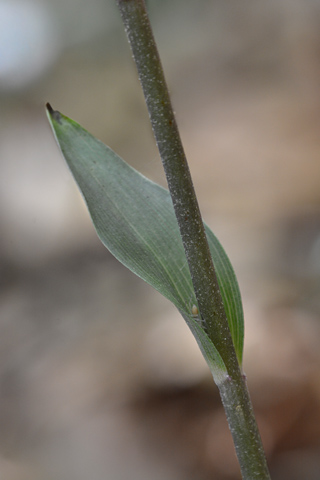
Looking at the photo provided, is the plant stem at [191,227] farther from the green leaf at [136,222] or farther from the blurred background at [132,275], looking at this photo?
the blurred background at [132,275]

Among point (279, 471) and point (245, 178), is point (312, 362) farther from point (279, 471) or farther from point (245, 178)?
point (245, 178)

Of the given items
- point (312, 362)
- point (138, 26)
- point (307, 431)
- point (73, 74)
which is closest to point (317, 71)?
point (73, 74)

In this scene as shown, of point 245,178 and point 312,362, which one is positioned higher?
point 245,178

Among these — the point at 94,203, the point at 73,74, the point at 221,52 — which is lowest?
the point at 94,203

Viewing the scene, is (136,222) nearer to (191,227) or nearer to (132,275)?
(191,227)

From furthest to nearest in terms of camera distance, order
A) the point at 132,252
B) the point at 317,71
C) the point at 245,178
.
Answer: the point at 317,71, the point at 245,178, the point at 132,252

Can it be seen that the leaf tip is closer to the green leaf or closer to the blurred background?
the green leaf

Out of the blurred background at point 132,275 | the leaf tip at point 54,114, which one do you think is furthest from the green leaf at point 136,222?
the blurred background at point 132,275
